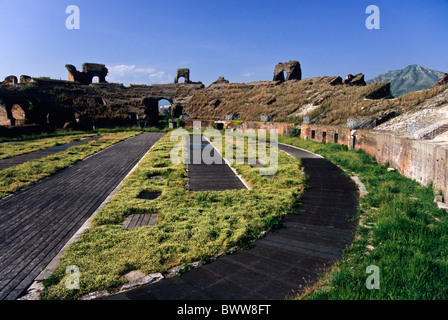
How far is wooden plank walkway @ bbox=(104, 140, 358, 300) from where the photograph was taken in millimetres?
3865

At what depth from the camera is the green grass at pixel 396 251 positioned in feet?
11.5

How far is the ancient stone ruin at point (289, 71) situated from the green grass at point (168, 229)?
42832 mm

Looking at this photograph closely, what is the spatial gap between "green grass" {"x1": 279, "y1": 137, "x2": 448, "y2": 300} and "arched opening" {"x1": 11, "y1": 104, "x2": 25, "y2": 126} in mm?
38140

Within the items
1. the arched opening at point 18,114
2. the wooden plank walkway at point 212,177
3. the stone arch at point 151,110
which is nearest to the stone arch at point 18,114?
the arched opening at point 18,114

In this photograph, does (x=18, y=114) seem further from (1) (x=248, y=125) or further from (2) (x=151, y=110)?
(1) (x=248, y=125)

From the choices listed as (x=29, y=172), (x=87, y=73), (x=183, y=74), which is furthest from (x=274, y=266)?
(x=87, y=73)

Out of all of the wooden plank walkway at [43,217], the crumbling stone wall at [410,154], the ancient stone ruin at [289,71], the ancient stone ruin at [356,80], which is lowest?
the wooden plank walkway at [43,217]

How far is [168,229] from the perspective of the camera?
19.6 ft

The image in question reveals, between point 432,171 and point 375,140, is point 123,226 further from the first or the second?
point 375,140

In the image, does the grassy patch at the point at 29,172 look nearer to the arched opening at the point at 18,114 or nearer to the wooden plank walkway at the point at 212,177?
the wooden plank walkway at the point at 212,177

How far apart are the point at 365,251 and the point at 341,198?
3649 millimetres

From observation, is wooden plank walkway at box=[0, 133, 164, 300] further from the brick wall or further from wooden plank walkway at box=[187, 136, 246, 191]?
the brick wall

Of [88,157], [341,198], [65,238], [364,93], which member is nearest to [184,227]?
[65,238]
